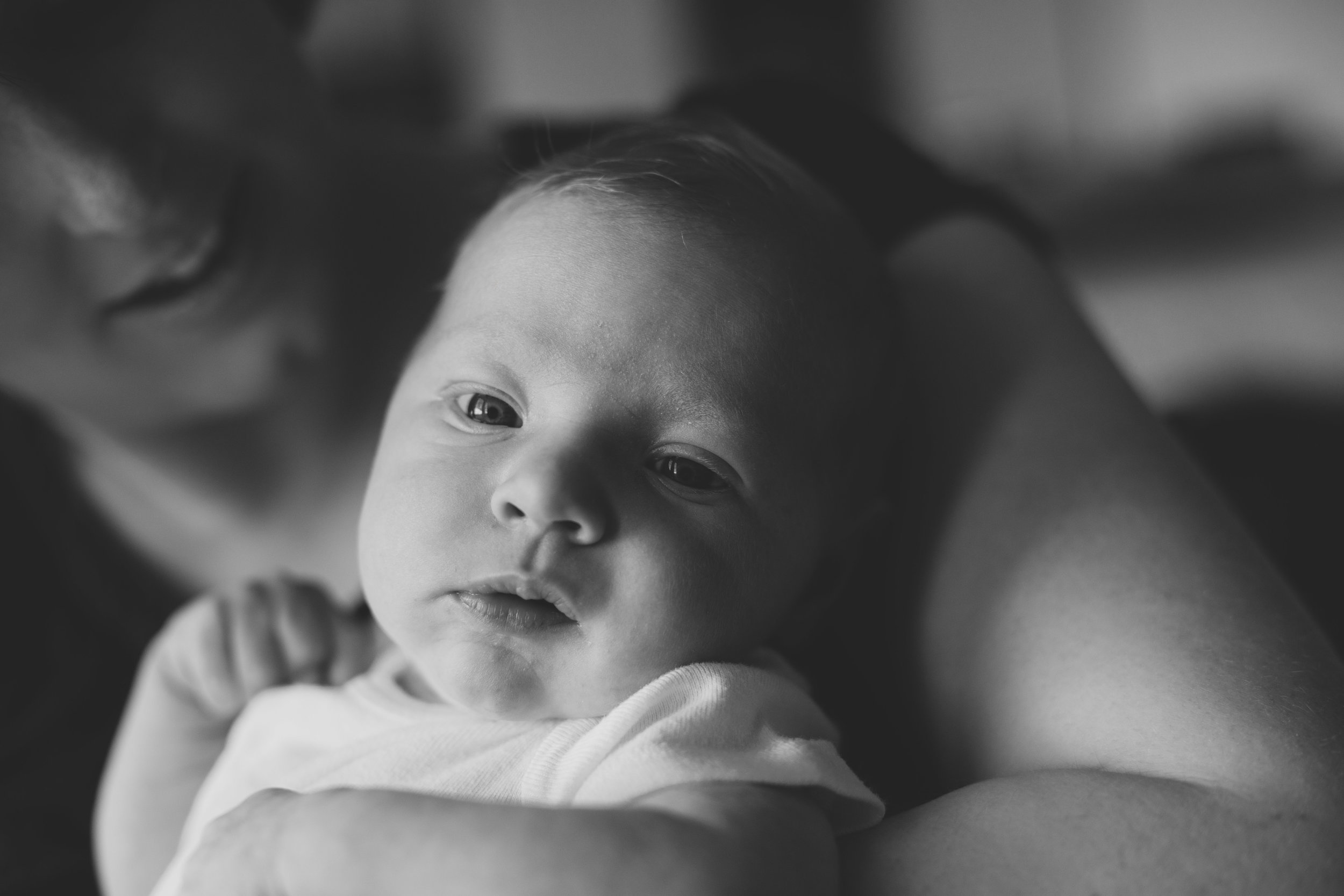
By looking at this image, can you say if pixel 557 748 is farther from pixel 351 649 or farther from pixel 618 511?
pixel 351 649

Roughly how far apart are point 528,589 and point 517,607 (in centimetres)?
2

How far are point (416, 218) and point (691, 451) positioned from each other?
56cm

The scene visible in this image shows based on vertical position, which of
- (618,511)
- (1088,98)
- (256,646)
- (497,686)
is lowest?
(256,646)

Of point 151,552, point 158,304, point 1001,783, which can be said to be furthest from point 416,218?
point 1001,783

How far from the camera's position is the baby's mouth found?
642 millimetres

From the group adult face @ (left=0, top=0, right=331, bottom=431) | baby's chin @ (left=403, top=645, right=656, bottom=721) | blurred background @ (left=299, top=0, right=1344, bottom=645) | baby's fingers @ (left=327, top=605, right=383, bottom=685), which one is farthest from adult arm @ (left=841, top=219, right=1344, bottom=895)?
blurred background @ (left=299, top=0, right=1344, bottom=645)

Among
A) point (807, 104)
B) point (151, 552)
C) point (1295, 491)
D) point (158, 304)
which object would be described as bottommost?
point (151, 552)

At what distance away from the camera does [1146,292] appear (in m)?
4.02

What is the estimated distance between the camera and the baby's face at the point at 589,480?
0.64 meters

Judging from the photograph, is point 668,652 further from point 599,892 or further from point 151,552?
point 151,552

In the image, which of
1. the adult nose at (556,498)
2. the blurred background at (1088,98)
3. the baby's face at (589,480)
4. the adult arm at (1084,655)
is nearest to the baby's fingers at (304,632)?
the baby's face at (589,480)

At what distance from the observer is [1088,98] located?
4.48 meters

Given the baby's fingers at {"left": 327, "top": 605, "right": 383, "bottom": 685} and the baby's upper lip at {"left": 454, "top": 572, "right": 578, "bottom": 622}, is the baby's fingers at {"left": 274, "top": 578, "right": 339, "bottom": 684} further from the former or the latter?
the baby's upper lip at {"left": 454, "top": 572, "right": 578, "bottom": 622}

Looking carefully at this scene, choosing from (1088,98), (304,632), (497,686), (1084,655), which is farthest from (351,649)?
(1088,98)
